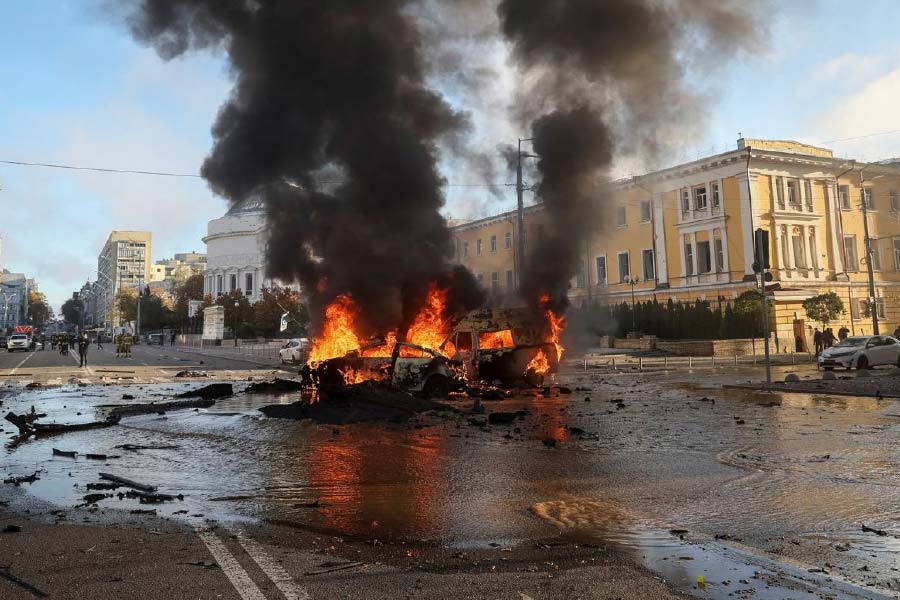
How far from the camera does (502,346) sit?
16.7m

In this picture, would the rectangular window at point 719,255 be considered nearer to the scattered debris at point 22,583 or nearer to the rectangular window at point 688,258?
the rectangular window at point 688,258

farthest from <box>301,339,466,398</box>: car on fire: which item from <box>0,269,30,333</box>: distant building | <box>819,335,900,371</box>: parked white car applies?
<box>0,269,30,333</box>: distant building

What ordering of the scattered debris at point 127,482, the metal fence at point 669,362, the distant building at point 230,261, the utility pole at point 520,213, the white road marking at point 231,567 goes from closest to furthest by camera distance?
the white road marking at point 231,567
the scattered debris at point 127,482
the utility pole at point 520,213
the metal fence at point 669,362
the distant building at point 230,261

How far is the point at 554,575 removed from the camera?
3922 millimetres

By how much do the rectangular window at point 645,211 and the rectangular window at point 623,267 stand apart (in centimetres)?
300

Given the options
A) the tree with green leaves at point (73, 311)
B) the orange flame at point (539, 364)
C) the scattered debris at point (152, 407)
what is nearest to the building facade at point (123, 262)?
the tree with green leaves at point (73, 311)

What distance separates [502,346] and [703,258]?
3280cm

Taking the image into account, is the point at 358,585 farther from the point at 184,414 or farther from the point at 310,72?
the point at 310,72

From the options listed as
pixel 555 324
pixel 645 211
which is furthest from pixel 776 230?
pixel 555 324

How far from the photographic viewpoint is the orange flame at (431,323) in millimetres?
17938

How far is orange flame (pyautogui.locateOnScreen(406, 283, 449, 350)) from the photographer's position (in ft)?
58.9

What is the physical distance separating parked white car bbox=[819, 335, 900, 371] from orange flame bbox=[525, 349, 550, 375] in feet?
40.3

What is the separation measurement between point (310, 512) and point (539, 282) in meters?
14.3

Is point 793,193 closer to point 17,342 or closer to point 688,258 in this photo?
point 688,258
